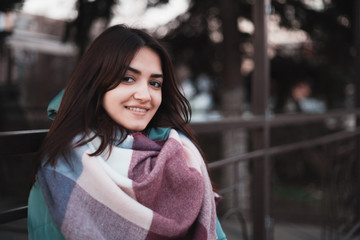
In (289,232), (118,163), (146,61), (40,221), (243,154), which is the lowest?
(289,232)

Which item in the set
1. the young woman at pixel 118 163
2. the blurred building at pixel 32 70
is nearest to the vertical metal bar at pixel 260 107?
the young woman at pixel 118 163

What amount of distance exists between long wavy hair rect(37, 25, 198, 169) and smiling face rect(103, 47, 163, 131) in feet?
0.07

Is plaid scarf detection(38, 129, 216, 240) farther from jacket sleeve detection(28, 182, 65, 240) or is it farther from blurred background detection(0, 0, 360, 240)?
blurred background detection(0, 0, 360, 240)

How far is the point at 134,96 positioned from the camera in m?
1.37

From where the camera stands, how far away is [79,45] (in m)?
5.04

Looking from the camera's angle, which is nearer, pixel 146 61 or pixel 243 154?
pixel 146 61

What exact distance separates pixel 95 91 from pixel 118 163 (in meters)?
0.25

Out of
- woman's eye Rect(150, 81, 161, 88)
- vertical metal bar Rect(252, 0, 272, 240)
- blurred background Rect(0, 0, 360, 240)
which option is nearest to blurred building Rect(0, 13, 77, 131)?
blurred background Rect(0, 0, 360, 240)

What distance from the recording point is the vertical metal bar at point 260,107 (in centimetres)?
297

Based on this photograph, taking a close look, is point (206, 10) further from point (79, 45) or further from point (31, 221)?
point (31, 221)

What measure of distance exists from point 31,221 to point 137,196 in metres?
0.30

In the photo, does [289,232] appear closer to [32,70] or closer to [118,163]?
[118,163]

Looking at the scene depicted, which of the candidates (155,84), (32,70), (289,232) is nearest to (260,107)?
(155,84)

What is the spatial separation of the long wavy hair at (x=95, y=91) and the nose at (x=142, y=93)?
0.07 metres
